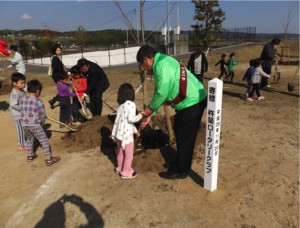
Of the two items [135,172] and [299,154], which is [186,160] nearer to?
[135,172]

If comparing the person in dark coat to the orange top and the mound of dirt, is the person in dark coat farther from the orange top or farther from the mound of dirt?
the orange top

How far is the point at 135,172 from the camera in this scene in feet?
14.4

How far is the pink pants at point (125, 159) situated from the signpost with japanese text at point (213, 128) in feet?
3.51

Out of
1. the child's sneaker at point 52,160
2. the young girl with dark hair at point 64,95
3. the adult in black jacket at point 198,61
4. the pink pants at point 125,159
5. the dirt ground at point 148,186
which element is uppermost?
the adult in black jacket at point 198,61

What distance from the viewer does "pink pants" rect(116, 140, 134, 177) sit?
409 cm

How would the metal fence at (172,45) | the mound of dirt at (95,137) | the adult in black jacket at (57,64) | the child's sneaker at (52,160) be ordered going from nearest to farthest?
the child's sneaker at (52,160) → the mound of dirt at (95,137) → the adult in black jacket at (57,64) → the metal fence at (172,45)

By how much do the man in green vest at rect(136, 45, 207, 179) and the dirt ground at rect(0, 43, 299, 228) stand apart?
2.04 feet

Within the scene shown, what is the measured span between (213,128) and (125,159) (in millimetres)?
1384

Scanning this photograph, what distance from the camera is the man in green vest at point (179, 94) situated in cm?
342

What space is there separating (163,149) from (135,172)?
688 mm

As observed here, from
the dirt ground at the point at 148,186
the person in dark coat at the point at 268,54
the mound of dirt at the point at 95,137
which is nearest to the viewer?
the dirt ground at the point at 148,186

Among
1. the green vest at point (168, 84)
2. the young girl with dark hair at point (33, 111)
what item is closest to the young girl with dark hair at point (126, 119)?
the green vest at point (168, 84)

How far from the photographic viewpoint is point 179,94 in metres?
3.56

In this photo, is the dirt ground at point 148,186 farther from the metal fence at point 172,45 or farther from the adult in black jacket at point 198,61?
the metal fence at point 172,45
